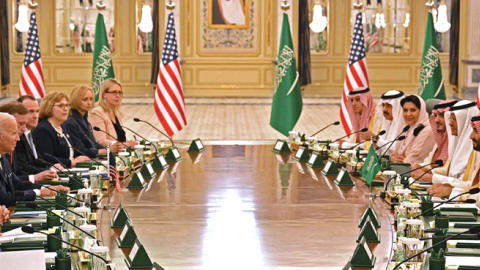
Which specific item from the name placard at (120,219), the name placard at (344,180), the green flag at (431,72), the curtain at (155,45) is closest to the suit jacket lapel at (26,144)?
the name placard at (120,219)

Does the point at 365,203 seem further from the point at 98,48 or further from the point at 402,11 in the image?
the point at 402,11

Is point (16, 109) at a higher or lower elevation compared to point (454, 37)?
lower

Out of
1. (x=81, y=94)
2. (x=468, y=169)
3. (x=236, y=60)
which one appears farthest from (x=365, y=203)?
(x=236, y=60)

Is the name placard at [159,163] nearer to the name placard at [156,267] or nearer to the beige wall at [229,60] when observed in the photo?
the name placard at [156,267]

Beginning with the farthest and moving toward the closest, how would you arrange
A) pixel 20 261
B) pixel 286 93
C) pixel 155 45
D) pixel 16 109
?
pixel 155 45, pixel 286 93, pixel 16 109, pixel 20 261

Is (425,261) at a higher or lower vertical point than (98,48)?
lower

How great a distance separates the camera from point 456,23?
16.0 m

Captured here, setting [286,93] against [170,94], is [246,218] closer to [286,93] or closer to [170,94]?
[170,94]

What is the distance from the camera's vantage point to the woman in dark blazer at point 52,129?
17.2 ft

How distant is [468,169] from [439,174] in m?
0.28

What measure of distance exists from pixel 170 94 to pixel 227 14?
8331 mm

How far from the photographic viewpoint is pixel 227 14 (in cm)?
1634

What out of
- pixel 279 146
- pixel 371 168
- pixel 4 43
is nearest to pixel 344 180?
pixel 371 168

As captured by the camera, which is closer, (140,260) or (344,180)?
(140,260)
